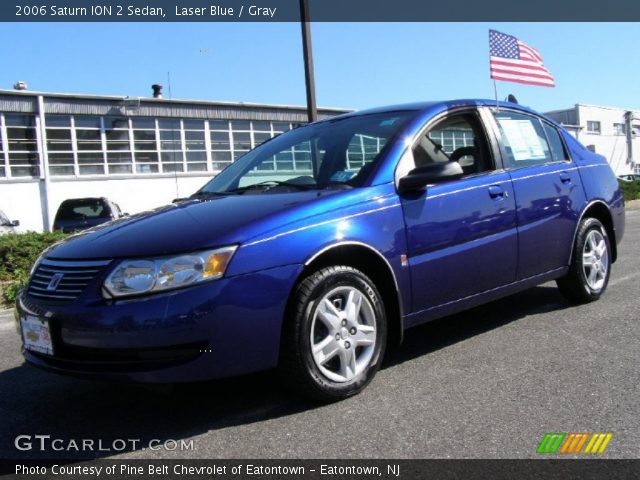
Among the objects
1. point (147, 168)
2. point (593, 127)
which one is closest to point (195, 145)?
point (147, 168)

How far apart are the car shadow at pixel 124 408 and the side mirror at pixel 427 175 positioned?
114 centimetres

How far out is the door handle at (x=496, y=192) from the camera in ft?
13.9

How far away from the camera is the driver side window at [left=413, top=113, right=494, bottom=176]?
4.32m

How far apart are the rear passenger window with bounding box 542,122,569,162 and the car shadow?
1.88 meters

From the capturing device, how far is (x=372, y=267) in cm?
360

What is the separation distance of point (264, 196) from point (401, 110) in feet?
4.04

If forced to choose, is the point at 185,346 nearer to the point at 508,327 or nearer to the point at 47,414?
the point at 47,414

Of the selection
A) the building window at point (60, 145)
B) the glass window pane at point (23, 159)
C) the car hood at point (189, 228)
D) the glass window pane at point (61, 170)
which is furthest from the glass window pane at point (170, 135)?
the car hood at point (189, 228)

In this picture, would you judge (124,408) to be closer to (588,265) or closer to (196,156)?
(588,265)

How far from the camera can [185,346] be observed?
2.89 metres

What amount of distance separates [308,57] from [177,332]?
9.33m

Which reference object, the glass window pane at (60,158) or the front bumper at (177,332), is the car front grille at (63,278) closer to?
the front bumper at (177,332)

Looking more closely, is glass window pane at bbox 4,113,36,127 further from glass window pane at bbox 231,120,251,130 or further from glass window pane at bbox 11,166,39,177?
glass window pane at bbox 231,120,251,130

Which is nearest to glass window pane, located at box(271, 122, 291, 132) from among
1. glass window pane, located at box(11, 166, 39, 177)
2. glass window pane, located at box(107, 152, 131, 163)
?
glass window pane, located at box(107, 152, 131, 163)
